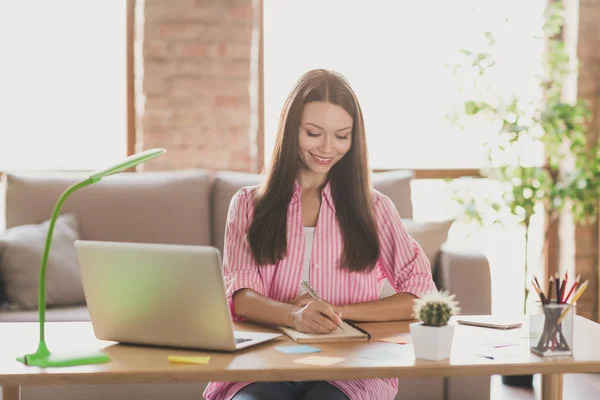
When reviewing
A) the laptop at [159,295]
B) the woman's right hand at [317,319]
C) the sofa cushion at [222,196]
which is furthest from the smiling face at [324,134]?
the sofa cushion at [222,196]

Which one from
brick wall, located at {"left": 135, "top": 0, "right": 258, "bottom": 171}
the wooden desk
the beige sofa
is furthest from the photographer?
brick wall, located at {"left": 135, "top": 0, "right": 258, "bottom": 171}

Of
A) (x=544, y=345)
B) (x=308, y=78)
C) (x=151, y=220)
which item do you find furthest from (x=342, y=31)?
(x=544, y=345)

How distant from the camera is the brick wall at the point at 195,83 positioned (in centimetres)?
437

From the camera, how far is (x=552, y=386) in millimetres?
1816

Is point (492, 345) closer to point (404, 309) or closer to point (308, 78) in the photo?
point (404, 309)

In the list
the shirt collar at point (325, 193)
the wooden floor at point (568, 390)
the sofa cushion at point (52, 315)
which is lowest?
the wooden floor at point (568, 390)

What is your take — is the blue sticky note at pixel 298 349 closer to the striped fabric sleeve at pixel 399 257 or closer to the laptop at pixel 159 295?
the laptop at pixel 159 295

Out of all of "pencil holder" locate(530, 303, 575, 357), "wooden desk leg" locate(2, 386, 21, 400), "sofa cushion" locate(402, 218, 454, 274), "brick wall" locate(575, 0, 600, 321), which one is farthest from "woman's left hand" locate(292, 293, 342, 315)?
"brick wall" locate(575, 0, 600, 321)

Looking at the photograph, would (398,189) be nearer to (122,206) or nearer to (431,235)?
(431,235)

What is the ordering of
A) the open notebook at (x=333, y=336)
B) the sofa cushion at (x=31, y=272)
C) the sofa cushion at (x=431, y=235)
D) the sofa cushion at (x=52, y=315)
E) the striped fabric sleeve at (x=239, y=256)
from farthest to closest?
the sofa cushion at (x=431, y=235)
the sofa cushion at (x=31, y=272)
the sofa cushion at (x=52, y=315)
the striped fabric sleeve at (x=239, y=256)
the open notebook at (x=333, y=336)

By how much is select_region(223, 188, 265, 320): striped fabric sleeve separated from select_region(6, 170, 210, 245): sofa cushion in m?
1.48

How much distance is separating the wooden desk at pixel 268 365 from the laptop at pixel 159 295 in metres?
0.03

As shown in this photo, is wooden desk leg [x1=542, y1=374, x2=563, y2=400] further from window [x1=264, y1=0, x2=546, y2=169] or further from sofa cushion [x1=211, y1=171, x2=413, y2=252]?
window [x1=264, y1=0, x2=546, y2=169]

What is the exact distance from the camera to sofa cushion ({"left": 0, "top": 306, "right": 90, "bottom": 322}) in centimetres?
309
